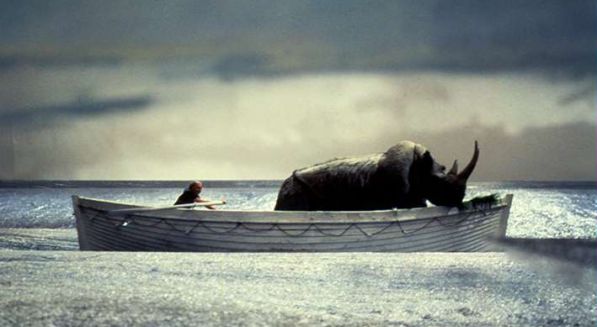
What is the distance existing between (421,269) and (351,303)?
2.32 metres

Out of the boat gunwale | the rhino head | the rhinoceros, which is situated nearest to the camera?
the boat gunwale

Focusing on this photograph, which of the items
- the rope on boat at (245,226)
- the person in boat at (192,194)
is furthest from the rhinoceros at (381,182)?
the person in boat at (192,194)

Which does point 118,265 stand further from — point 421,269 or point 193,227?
point 421,269

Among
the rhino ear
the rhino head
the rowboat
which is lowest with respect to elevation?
the rowboat

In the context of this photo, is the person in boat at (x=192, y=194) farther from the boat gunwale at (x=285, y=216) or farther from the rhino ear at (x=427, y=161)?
the rhino ear at (x=427, y=161)

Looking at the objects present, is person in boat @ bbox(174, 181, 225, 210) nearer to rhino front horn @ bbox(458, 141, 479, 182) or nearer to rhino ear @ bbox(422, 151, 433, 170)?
rhino ear @ bbox(422, 151, 433, 170)

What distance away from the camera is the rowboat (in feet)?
28.5

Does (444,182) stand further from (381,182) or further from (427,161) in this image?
(381,182)

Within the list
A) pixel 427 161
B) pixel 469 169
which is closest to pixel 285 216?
pixel 427 161

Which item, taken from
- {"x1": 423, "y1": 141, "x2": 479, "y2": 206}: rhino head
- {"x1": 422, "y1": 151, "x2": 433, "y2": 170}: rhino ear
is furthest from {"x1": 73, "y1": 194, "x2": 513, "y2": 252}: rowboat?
{"x1": 422, "y1": 151, "x2": 433, "y2": 170}: rhino ear

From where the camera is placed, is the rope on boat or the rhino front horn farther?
the rhino front horn

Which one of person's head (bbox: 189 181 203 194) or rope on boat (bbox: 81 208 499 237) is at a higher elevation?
person's head (bbox: 189 181 203 194)

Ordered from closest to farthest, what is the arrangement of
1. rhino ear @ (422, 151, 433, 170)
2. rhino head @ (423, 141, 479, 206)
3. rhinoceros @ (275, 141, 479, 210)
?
rhinoceros @ (275, 141, 479, 210) < rhino head @ (423, 141, 479, 206) < rhino ear @ (422, 151, 433, 170)

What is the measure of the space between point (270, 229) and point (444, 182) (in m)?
3.29
